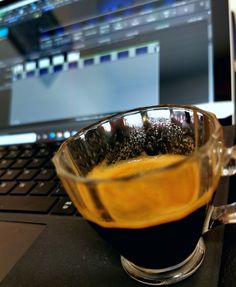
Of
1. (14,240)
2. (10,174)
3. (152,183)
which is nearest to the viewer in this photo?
(152,183)

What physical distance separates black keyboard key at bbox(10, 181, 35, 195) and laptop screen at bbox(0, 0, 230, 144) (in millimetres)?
87

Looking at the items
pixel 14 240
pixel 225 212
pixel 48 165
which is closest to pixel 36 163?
pixel 48 165

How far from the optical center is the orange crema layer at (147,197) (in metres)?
0.16

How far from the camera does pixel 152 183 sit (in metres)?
0.16

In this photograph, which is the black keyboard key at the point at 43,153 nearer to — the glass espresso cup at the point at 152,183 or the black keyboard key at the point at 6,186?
the black keyboard key at the point at 6,186

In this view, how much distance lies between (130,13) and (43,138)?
0.17 metres

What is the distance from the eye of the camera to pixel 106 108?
40 centimetres

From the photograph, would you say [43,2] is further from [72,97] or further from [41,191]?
[41,191]

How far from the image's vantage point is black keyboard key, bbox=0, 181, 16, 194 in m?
0.34

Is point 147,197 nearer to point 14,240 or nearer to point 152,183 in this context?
point 152,183

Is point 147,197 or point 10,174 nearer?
point 147,197

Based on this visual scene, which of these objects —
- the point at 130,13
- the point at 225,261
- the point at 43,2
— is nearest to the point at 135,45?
the point at 130,13

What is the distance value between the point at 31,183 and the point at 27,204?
0.11ft

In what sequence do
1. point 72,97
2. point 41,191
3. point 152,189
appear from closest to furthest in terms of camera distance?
1. point 152,189
2. point 41,191
3. point 72,97
